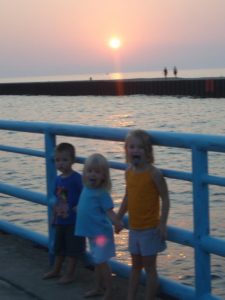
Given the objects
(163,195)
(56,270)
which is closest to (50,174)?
(56,270)

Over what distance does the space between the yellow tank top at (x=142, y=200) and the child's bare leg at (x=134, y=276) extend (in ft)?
0.86

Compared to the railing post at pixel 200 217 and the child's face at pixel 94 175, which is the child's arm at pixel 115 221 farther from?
the railing post at pixel 200 217

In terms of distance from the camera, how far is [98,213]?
4.89 metres

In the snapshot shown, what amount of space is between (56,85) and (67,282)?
10015 cm

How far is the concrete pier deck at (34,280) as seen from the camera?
505cm

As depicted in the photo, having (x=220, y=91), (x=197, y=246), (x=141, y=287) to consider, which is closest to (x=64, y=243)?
(x=141, y=287)

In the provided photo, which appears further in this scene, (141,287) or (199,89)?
(199,89)

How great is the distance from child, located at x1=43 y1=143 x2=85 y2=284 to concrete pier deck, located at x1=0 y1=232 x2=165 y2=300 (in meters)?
0.11

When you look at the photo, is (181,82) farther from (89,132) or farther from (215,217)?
(89,132)

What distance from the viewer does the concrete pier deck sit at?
505 centimetres

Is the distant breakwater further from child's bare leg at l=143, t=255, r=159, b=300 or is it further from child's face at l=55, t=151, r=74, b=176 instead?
child's bare leg at l=143, t=255, r=159, b=300

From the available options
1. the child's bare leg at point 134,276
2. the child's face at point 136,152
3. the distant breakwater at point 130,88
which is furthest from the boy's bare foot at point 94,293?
the distant breakwater at point 130,88

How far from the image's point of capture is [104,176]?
15.9 ft

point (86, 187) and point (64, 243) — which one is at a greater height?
point (86, 187)
